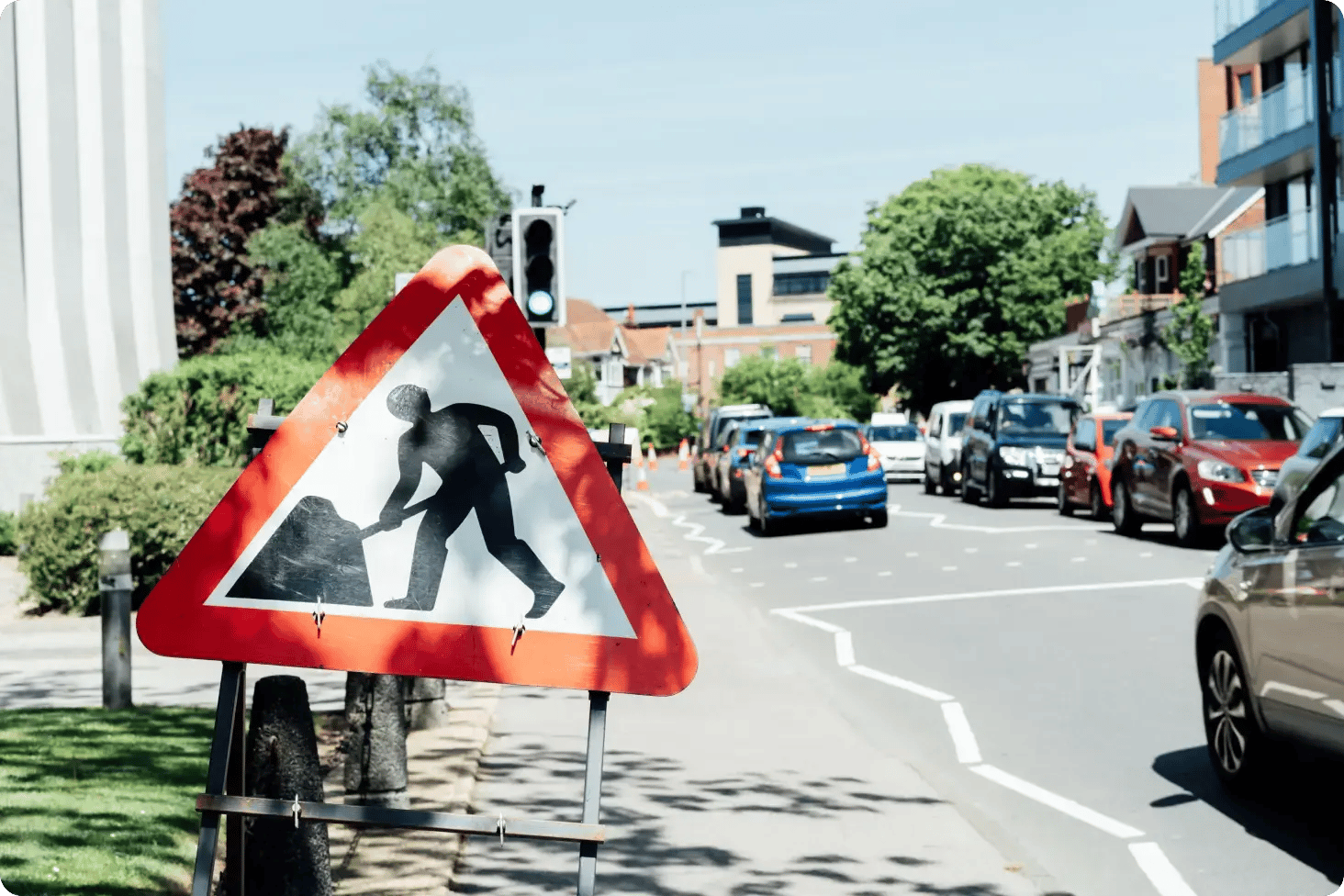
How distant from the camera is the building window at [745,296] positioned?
142 m

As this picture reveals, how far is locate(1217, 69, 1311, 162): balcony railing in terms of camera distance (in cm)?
3800

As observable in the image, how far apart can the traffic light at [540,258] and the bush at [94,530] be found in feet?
13.1

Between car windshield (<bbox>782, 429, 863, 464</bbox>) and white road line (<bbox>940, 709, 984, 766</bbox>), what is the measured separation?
15672 millimetres

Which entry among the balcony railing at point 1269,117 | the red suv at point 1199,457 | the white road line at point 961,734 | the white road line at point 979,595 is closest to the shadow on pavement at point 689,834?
the white road line at point 961,734

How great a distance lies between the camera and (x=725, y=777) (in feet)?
26.4

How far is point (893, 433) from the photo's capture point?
46531 millimetres

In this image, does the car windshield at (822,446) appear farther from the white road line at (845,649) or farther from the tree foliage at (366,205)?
the tree foliage at (366,205)

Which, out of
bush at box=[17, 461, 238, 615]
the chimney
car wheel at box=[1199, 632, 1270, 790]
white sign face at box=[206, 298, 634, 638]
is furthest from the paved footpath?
the chimney

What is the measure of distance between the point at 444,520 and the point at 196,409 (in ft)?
61.5

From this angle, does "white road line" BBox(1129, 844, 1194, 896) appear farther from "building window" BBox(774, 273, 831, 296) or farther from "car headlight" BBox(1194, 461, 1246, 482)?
"building window" BBox(774, 273, 831, 296)

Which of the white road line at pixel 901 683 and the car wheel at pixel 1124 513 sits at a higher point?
the car wheel at pixel 1124 513

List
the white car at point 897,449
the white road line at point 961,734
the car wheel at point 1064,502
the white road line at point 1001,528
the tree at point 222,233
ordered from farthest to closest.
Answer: the tree at point 222,233 < the white car at point 897,449 < the car wheel at point 1064,502 < the white road line at point 1001,528 < the white road line at point 961,734

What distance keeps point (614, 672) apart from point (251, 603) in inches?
30.9

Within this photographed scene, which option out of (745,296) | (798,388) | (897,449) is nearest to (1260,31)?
(897,449)
